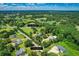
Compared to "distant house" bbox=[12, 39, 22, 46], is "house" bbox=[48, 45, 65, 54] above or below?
below

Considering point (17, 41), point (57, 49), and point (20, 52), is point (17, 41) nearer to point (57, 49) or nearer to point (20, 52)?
point (20, 52)

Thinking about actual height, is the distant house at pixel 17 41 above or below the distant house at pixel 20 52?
above

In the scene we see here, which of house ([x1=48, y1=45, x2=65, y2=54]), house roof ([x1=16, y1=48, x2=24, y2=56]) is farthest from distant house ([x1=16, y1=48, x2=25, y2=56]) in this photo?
house ([x1=48, y1=45, x2=65, y2=54])

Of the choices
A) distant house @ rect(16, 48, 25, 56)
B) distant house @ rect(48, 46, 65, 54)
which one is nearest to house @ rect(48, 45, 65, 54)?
distant house @ rect(48, 46, 65, 54)

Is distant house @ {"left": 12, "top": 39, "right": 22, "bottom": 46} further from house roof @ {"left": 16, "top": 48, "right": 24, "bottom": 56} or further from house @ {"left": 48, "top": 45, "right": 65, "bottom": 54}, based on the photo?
house @ {"left": 48, "top": 45, "right": 65, "bottom": 54}

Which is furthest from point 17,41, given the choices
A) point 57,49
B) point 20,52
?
point 57,49

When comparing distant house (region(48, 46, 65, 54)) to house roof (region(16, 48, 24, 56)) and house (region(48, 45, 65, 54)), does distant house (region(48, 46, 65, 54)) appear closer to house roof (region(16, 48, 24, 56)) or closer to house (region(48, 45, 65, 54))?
house (region(48, 45, 65, 54))

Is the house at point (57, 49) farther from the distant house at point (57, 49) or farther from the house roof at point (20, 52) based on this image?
the house roof at point (20, 52)

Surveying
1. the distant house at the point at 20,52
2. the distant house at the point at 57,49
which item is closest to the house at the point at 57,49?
the distant house at the point at 57,49

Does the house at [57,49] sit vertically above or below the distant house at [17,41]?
below

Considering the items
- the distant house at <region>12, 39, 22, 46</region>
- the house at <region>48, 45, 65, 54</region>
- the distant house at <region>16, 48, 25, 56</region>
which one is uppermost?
the distant house at <region>12, 39, 22, 46</region>

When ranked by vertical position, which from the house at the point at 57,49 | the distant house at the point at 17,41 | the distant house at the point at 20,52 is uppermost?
the distant house at the point at 17,41

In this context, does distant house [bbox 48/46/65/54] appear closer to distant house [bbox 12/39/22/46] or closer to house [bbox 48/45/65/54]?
house [bbox 48/45/65/54]
